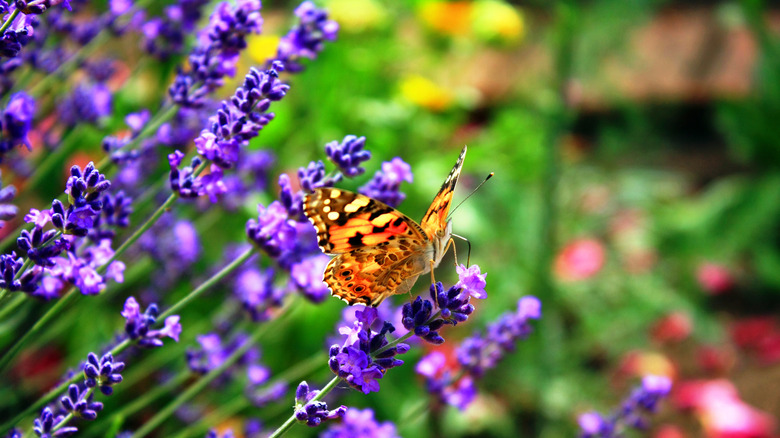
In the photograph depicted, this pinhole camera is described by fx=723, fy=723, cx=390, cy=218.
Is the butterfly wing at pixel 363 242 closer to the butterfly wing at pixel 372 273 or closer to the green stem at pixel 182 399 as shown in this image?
the butterfly wing at pixel 372 273

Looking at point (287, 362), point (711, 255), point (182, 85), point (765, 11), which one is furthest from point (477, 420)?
point (765, 11)

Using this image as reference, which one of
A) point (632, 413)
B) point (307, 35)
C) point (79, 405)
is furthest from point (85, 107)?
point (632, 413)

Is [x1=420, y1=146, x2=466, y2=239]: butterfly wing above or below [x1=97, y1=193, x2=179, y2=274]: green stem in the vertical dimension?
above

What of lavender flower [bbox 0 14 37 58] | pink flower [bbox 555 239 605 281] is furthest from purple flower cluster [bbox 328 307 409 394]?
pink flower [bbox 555 239 605 281]

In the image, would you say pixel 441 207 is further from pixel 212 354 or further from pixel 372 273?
pixel 212 354

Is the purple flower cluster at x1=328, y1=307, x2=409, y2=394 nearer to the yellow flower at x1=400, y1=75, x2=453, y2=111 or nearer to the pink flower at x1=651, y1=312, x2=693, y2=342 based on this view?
the yellow flower at x1=400, y1=75, x2=453, y2=111

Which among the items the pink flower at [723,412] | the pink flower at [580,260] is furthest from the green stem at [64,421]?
the pink flower at [580,260]

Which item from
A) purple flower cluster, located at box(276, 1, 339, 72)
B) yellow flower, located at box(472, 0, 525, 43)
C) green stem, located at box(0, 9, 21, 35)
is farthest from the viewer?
yellow flower, located at box(472, 0, 525, 43)
